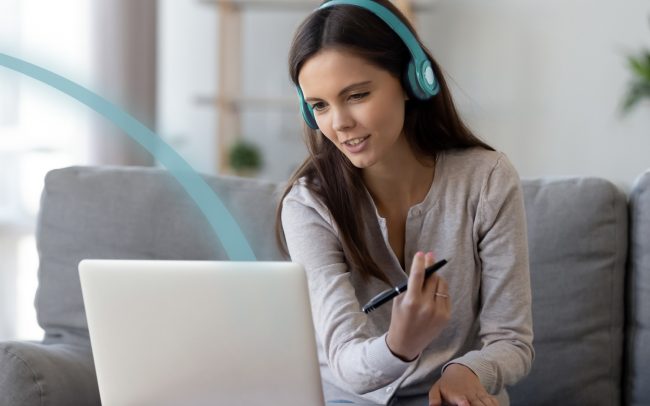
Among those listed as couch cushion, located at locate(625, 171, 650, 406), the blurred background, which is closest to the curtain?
the blurred background

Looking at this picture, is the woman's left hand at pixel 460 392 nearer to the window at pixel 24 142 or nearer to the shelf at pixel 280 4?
the window at pixel 24 142

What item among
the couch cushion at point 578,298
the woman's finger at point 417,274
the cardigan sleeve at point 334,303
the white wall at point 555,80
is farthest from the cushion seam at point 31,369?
the white wall at point 555,80

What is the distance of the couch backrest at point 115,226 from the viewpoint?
1.94m

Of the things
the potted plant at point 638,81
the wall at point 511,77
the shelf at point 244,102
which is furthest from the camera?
the shelf at point 244,102

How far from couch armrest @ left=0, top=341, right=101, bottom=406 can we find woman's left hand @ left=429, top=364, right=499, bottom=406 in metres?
0.68

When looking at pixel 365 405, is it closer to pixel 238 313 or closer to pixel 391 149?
pixel 391 149

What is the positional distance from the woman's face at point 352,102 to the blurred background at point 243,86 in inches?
50.0

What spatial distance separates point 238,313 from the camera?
3.40ft

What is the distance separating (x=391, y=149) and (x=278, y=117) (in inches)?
159

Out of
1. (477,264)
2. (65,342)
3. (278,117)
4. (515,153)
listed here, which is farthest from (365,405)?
(278,117)

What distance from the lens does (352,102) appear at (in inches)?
55.0

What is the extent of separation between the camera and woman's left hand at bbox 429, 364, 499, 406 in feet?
4.05

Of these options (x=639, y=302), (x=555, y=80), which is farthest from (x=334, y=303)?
(x=555, y=80)

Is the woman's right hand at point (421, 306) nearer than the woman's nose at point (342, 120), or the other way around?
the woman's right hand at point (421, 306)
